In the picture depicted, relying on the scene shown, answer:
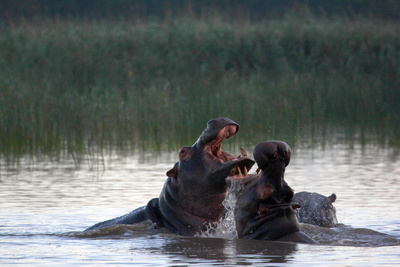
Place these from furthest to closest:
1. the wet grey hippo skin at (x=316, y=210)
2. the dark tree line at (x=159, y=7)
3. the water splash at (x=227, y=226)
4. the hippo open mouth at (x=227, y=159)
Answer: the dark tree line at (x=159, y=7), the wet grey hippo skin at (x=316, y=210), the water splash at (x=227, y=226), the hippo open mouth at (x=227, y=159)

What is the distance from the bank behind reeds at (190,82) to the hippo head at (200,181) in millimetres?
5159

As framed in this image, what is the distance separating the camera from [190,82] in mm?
15070

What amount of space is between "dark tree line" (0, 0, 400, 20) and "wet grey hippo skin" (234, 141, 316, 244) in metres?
26.9

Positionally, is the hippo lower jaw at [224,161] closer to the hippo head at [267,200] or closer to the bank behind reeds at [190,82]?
the hippo head at [267,200]

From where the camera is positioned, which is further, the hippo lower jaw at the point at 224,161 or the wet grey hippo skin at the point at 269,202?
the hippo lower jaw at the point at 224,161

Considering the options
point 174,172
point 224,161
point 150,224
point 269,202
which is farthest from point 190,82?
point 269,202

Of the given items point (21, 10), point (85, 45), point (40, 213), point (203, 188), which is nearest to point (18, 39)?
point (85, 45)

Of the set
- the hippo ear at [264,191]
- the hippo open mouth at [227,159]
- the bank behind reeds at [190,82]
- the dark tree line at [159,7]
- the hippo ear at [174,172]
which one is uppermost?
the dark tree line at [159,7]

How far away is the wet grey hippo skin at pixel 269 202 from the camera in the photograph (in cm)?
529

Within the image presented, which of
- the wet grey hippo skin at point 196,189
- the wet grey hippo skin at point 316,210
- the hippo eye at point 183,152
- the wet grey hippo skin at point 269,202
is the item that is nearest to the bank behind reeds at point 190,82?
the wet grey hippo skin at point 316,210

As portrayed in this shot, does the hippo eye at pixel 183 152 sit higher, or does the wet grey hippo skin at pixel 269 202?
the hippo eye at pixel 183 152

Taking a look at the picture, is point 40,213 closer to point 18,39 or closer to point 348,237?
point 348,237

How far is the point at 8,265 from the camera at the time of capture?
17.3ft

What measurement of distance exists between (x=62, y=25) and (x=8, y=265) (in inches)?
774
